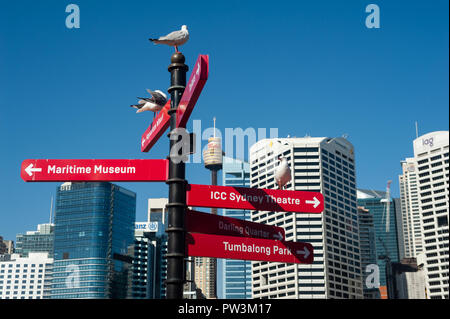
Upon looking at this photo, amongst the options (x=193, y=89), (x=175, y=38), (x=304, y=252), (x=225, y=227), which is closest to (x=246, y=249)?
(x=225, y=227)

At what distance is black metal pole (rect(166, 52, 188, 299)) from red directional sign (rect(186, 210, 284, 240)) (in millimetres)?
769

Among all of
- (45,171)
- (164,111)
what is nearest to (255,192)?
(164,111)

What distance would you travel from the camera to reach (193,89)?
40.9 ft

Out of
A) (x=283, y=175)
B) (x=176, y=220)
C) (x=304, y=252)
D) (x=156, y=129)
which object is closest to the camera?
(x=176, y=220)

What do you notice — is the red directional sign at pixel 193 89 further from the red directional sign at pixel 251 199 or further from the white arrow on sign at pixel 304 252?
the white arrow on sign at pixel 304 252

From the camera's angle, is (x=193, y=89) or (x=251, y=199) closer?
(x=193, y=89)

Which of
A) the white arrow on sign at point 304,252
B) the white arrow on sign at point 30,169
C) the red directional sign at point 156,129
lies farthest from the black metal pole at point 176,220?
the white arrow on sign at point 304,252

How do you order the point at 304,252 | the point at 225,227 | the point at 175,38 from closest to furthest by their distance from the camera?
the point at 175,38
the point at 225,227
the point at 304,252

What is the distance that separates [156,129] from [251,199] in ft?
10.0

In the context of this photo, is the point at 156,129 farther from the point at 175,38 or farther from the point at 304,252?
the point at 304,252

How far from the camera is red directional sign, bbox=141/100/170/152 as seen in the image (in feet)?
49.1

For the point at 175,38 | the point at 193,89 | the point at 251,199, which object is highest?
the point at 175,38

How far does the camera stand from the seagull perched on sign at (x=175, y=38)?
48.8 feet
